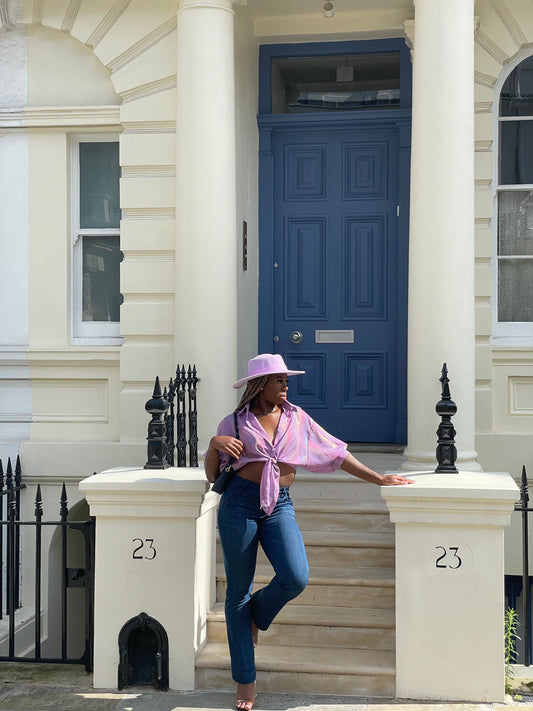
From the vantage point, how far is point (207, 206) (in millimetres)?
7645

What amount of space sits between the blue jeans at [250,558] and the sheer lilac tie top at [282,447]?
4.4 inches

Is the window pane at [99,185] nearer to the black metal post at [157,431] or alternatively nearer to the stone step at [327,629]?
the black metal post at [157,431]

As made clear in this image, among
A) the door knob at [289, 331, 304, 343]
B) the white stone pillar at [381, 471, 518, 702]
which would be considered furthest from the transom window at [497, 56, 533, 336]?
the white stone pillar at [381, 471, 518, 702]

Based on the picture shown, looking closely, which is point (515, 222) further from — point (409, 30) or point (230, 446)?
point (230, 446)

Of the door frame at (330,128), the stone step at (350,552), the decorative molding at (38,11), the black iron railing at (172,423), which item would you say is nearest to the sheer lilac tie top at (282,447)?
the black iron railing at (172,423)

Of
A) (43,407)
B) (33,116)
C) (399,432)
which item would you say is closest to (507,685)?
(399,432)

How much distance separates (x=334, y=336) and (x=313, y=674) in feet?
13.1

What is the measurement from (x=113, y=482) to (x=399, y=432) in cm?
382

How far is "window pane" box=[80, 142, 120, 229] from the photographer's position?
346 inches

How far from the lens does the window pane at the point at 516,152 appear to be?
28.3 feet

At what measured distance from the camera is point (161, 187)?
27.6 ft

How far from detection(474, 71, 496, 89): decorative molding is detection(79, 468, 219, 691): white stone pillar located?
449 centimetres

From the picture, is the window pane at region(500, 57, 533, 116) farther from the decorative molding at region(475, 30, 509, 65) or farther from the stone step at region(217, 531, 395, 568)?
the stone step at region(217, 531, 395, 568)

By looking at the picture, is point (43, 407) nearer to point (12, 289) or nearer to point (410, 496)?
point (12, 289)
